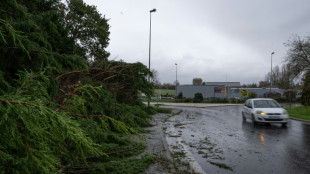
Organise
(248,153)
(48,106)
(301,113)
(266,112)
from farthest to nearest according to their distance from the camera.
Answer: (301,113) < (266,112) < (248,153) < (48,106)

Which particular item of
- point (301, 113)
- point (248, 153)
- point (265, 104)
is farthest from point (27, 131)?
point (301, 113)

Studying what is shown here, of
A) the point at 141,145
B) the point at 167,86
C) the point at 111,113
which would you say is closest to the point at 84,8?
the point at 111,113

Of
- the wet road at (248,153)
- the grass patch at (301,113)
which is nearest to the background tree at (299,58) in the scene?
the grass patch at (301,113)

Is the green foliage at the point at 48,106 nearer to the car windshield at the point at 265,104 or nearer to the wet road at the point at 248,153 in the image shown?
the wet road at the point at 248,153

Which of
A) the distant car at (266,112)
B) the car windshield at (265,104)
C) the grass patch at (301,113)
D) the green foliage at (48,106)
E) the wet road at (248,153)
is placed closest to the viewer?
the green foliage at (48,106)

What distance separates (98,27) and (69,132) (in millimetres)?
22243

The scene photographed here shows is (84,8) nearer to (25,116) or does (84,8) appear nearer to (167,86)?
(25,116)

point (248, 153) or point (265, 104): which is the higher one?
point (265, 104)

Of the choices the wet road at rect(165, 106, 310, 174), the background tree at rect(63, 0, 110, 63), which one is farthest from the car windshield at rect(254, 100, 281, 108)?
the background tree at rect(63, 0, 110, 63)

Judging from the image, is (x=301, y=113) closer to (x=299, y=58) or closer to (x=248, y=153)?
(x=299, y=58)

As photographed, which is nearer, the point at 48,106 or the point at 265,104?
the point at 48,106

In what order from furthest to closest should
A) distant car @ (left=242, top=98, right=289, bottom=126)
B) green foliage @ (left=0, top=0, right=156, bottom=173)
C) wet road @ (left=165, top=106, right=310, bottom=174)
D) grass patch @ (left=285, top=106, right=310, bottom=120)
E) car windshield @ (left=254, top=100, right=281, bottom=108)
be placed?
grass patch @ (left=285, top=106, right=310, bottom=120) < car windshield @ (left=254, top=100, right=281, bottom=108) < distant car @ (left=242, top=98, right=289, bottom=126) < wet road @ (left=165, top=106, right=310, bottom=174) < green foliage @ (left=0, top=0, right=156, bottom=173)

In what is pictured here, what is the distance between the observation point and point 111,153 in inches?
182

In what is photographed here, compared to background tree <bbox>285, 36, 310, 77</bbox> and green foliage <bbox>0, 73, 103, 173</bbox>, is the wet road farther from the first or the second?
background tree <bbox>285, 36, 310, 77</bbox>
